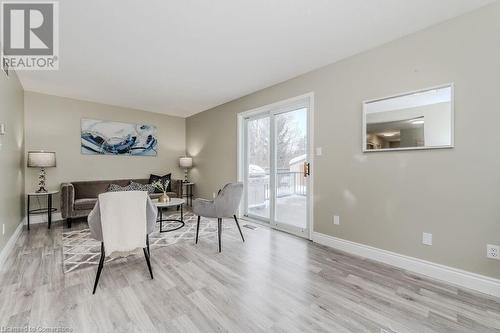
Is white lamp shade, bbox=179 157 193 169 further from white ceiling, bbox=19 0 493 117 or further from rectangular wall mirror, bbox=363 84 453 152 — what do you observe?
rectangular wall mirror, bbox=363 84 453 152

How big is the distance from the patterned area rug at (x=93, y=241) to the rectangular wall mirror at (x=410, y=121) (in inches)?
103

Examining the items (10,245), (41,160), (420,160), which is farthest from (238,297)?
(41,160)

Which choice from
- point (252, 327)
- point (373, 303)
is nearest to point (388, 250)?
point (373, 303)

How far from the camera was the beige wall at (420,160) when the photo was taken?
74.6 inches

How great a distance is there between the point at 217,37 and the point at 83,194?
4027mm

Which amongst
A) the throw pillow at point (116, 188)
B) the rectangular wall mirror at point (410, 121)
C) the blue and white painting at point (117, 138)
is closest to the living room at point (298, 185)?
the rectangular wall mirror at point (410, 121)

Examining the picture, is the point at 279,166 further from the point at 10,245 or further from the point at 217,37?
the point at 10,245

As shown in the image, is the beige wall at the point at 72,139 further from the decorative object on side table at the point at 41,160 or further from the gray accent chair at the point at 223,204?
the gray accent chair at the point at 223,204

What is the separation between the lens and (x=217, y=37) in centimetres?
234

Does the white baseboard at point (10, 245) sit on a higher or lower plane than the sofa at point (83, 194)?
lower

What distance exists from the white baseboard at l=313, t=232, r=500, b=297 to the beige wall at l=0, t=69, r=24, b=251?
3.94m

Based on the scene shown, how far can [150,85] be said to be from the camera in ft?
12.2

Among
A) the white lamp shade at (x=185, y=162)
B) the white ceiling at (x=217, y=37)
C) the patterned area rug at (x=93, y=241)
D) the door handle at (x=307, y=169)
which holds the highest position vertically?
the white ceiling at (x=217, y=37)

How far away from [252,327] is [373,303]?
3.22ft
